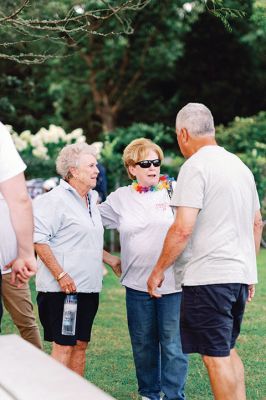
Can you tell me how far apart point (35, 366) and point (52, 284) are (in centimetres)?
270

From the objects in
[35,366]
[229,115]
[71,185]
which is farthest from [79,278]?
Answer: [229,115]

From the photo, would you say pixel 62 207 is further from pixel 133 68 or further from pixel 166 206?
pixel 133 68

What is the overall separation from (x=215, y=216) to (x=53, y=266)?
141 centimetres

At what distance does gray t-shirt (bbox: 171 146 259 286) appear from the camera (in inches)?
204

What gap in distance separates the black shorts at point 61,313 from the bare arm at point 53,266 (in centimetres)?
13

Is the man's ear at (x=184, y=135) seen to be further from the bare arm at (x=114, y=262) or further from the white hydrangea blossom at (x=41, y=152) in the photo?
the white hydrangea blossom at (x=41, y=152)

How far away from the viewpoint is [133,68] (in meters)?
34.6

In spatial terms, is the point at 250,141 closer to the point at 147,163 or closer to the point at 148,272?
the point at 147,163

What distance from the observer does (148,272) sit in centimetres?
625

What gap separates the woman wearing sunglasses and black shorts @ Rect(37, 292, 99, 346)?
315 millimetres

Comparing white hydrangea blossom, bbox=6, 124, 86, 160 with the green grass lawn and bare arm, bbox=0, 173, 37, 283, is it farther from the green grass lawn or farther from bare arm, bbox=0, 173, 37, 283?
bare arm, bbox=0, 173, 37, 283

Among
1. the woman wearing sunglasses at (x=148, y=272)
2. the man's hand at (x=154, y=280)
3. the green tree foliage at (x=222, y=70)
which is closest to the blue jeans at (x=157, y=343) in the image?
the woman wearing sunglasses at (x=148, y=272)

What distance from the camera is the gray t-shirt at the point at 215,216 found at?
5184 mm

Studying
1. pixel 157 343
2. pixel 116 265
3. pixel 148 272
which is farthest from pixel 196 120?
pixel 157 343
